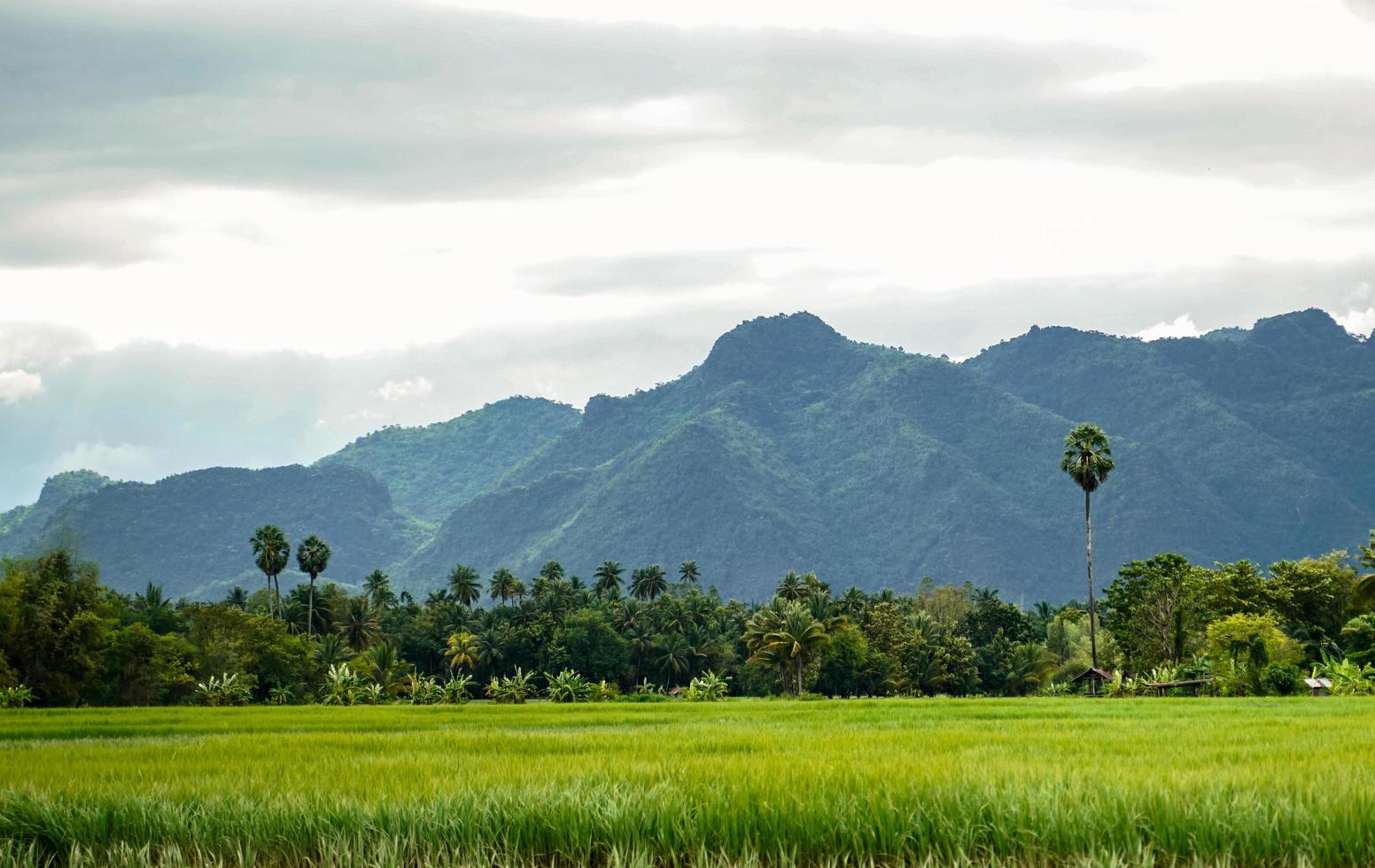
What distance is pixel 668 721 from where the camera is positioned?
3841cm

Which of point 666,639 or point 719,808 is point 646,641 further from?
point 719,808

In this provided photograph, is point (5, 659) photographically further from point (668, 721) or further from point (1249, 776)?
point (1249, 776)

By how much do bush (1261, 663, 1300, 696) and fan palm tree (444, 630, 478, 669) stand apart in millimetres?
96915

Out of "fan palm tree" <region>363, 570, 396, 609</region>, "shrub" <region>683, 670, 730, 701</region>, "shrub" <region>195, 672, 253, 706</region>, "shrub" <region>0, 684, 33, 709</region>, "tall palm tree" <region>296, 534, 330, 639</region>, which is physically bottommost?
"shrub" <region>683, 670, 730, 701</region>

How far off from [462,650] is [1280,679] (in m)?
103

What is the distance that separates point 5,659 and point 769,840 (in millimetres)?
71857

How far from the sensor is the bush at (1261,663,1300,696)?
202 ft

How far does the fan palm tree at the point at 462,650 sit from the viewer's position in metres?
142

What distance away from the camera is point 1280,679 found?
61.4m

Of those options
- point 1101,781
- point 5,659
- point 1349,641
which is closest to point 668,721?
point 1101,781

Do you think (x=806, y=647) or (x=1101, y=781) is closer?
(x=1101, y=781)

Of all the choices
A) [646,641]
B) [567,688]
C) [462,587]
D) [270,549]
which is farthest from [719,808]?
[462,587]

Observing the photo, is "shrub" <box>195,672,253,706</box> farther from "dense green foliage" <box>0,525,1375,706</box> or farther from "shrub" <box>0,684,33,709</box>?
"shrub" <box>0,684,33,709</box>

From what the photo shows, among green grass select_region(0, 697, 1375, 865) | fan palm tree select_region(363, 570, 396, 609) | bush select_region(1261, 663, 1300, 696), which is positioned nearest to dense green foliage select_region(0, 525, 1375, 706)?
bush select_region(1261, 663, 1300, 696)
